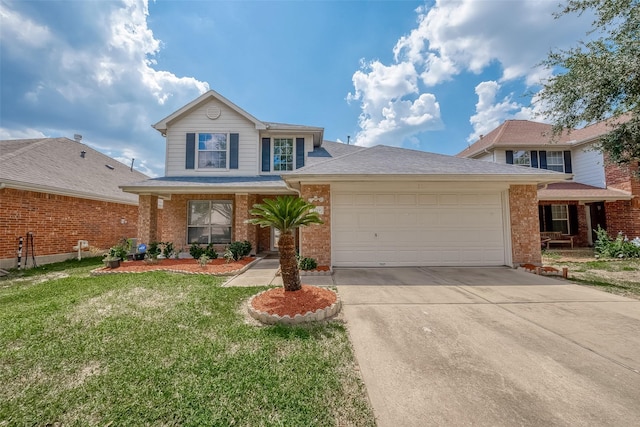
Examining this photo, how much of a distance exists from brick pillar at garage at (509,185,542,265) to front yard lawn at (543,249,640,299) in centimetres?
110

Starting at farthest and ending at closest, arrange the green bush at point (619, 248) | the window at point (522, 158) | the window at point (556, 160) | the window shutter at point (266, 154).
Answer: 1. the window at point (556, 160)
2. the window at point (522, 158)
3. the window shutter at point (266, 154)
4. the green bush at point (619, 248)

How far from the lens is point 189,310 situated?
14.5ft

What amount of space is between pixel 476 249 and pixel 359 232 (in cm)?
382

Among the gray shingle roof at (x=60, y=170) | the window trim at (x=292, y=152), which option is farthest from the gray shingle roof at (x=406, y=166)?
the gray shingle roof at (x=60, y=170)

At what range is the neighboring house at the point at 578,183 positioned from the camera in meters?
11.7

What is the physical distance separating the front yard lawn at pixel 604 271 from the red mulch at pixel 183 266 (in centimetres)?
964

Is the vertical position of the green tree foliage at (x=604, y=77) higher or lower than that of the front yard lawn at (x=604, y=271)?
higher

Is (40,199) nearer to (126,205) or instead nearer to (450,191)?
(126,205)

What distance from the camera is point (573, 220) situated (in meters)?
13.2

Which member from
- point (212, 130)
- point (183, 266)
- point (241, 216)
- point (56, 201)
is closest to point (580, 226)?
point (241, 216)

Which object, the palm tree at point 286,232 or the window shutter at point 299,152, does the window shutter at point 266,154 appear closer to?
the window shutter at point 299,152

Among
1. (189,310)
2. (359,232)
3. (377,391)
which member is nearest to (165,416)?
(377,391)

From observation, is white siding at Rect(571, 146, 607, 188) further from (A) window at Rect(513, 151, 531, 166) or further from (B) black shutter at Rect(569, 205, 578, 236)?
(A) window at Rect(513, 151, 531, 166)

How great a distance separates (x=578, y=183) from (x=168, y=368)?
1988 centimetres
